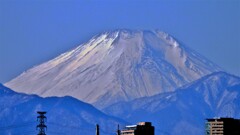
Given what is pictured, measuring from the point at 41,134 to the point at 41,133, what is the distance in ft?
1.68

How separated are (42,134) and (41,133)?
1.01 ft

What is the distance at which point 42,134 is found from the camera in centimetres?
15238

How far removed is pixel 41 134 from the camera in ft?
497

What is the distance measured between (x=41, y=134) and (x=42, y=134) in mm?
755

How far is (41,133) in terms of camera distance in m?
152
